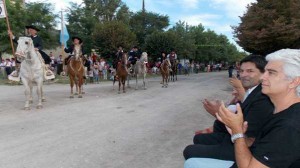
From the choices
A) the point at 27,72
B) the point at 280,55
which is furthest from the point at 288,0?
the point at 280,55

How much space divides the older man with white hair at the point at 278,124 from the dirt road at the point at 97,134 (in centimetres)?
330

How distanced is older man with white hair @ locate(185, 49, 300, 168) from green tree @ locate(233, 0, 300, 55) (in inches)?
1008

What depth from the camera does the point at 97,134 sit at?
852 cm

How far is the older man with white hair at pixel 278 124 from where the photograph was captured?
2.77m

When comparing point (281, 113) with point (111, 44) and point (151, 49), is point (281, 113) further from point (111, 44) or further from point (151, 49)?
point (151, 49)

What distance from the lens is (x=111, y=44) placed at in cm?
4106

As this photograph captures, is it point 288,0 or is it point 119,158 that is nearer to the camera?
point 119,158

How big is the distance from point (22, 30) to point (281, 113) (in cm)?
3935

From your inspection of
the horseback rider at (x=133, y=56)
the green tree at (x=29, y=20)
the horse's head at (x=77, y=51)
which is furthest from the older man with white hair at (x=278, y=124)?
the green tree at (x=29, y=20)

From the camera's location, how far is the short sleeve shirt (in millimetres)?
2750

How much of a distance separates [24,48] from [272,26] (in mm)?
21145

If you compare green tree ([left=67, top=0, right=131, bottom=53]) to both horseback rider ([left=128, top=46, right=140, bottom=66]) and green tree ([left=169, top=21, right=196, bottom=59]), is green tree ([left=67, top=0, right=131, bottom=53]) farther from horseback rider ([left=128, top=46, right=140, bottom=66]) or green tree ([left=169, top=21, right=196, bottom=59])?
horseback rider ([left=128, top=46, right=140, bottom=66])

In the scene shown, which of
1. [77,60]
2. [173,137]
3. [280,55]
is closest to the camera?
[280,55]

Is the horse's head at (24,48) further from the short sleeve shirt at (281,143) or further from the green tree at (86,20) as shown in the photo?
the green tree at (86,20)
